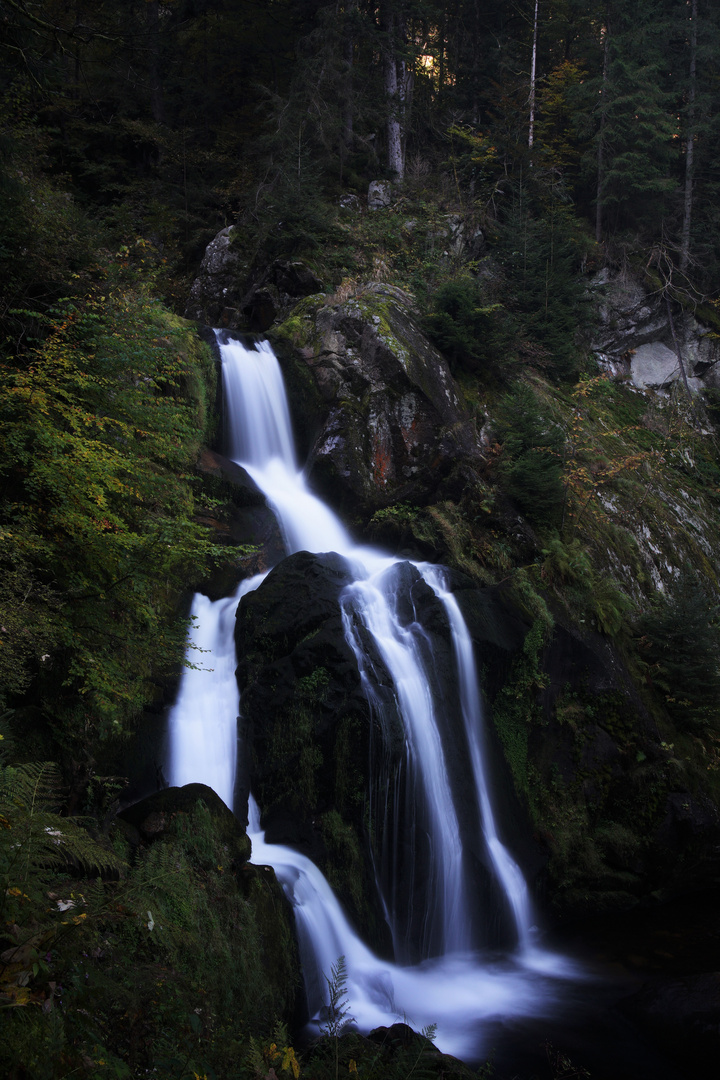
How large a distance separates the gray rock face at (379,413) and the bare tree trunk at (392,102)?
370 inches

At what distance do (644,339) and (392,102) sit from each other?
10454 mm

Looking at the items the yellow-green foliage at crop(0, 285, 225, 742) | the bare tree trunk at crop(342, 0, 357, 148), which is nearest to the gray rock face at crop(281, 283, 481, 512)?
the yellow-green foliage at crop(0, 285, 225, 742)

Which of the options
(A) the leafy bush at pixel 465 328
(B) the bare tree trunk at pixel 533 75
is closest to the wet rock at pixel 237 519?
(A) the leafy bush at pixel 465 328

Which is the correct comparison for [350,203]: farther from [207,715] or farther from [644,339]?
[207,715]

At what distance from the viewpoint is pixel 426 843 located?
7.06 metres

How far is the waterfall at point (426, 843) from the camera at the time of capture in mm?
5816

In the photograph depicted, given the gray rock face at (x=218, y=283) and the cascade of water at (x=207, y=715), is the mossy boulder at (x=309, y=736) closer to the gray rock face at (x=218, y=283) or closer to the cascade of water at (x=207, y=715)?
the cascade of water at (x=207, y=715)

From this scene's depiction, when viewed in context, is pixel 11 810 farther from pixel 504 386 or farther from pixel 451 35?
pixel 451 35

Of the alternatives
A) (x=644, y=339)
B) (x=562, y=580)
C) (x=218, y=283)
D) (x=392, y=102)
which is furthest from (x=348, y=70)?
(x=562, y=580)

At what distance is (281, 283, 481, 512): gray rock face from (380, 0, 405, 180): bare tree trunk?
940cm

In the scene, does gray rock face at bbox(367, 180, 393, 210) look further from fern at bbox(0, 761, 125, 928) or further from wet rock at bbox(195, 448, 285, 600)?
fern at bbox(0, 761, 125, 928)

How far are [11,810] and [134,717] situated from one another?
141 inches

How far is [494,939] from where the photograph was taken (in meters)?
7.22

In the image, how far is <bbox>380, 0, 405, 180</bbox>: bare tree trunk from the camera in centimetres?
1814
